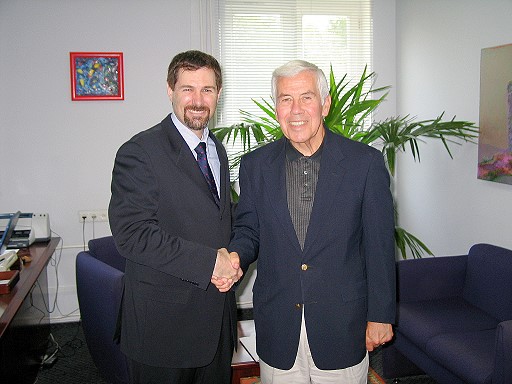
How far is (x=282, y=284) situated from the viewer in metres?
1.83

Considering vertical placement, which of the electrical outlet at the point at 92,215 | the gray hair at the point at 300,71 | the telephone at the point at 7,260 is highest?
the gray hair at the point at 300,71

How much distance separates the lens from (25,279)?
309 centimetres

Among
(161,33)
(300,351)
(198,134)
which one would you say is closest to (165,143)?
(198,134)

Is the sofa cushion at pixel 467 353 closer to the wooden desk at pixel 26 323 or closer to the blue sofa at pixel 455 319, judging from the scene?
the blue sofa at pixel 455 319

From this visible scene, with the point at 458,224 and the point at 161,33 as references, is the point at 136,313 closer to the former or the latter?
the point at 458,224

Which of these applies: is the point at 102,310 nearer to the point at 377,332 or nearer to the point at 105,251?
the point at 105,251

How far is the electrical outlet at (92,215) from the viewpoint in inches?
178

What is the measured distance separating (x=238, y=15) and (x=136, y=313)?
3319mm

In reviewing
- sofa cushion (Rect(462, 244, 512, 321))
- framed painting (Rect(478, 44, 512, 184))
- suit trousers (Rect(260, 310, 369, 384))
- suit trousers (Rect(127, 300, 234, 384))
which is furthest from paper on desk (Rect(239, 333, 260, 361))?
framed painting (Rect(478, 44, 512, 184))

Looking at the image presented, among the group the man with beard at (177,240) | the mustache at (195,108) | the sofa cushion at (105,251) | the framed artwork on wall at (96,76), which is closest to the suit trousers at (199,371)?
the man with beard at (177,240)

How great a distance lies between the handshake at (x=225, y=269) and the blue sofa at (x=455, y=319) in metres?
1.25

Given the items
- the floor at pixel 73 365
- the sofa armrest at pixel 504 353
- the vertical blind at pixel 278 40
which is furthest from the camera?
the vertical blind at pixel 278 40

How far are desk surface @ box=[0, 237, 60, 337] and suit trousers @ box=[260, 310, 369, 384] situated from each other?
47.1 inches

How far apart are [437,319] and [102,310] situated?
1.88 metres
